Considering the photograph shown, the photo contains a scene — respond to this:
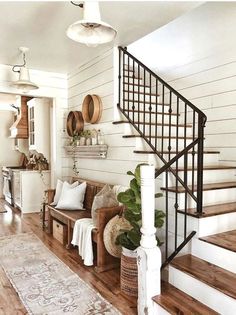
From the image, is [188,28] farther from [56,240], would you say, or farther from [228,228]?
[56,240]

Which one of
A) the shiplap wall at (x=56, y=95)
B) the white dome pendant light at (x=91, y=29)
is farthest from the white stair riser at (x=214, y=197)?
the shiplap wall at (x=56, y=95)

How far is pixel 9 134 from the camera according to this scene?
8.00 m

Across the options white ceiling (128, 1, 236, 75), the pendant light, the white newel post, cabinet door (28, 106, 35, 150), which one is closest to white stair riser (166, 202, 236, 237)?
the white newel post

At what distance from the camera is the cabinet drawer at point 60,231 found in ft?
12.2

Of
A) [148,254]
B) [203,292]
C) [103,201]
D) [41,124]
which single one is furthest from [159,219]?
[41,124]

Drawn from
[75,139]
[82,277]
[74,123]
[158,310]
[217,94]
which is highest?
[217,94]

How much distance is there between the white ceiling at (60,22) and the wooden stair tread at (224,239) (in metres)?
2.20

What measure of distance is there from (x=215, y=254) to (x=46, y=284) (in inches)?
64.5

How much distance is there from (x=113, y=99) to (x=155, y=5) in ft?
4.44

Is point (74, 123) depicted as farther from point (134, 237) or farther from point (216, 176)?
point (134, 237)

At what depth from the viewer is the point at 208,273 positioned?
2.08 m

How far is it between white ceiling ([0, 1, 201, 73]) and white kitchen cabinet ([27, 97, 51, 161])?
204 centimetres

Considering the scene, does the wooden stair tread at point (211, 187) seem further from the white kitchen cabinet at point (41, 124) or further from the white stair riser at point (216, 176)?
the white kitchen cabinet at point (41, 124)

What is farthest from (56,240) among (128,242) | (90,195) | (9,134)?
(9,134)
